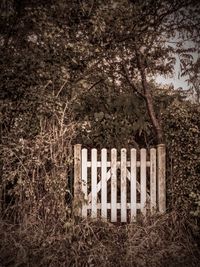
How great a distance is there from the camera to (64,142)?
590cm

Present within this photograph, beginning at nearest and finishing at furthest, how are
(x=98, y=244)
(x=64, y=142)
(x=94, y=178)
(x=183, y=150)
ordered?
(x=98, y=244), (x=183, y=150), (x=64, y=142), (x=94, y=178)

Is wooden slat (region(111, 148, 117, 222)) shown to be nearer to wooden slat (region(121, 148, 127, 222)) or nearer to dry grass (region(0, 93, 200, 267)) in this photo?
wooden slat (region(121, 148, 127, 222))

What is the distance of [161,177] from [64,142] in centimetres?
156

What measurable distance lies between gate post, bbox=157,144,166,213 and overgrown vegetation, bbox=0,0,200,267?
3.5 inches

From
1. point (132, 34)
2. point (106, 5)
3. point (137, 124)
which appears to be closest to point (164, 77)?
point (137, 124)

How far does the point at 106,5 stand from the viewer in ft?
21.0

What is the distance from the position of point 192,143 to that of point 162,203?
1.04m

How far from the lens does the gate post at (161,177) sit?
19.4ft

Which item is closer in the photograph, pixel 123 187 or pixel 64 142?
pixel 64 142

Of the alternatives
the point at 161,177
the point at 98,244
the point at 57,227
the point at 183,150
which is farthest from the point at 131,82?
the point at 98,244

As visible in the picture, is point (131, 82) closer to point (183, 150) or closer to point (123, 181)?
point (123, 181)

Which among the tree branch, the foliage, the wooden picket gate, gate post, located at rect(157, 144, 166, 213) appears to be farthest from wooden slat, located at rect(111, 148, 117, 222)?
the tree branch

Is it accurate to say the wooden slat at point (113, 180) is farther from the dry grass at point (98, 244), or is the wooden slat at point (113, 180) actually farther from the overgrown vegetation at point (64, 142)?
the dry grass at point (98, 244)

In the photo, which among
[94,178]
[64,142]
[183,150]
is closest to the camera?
[183,150]
